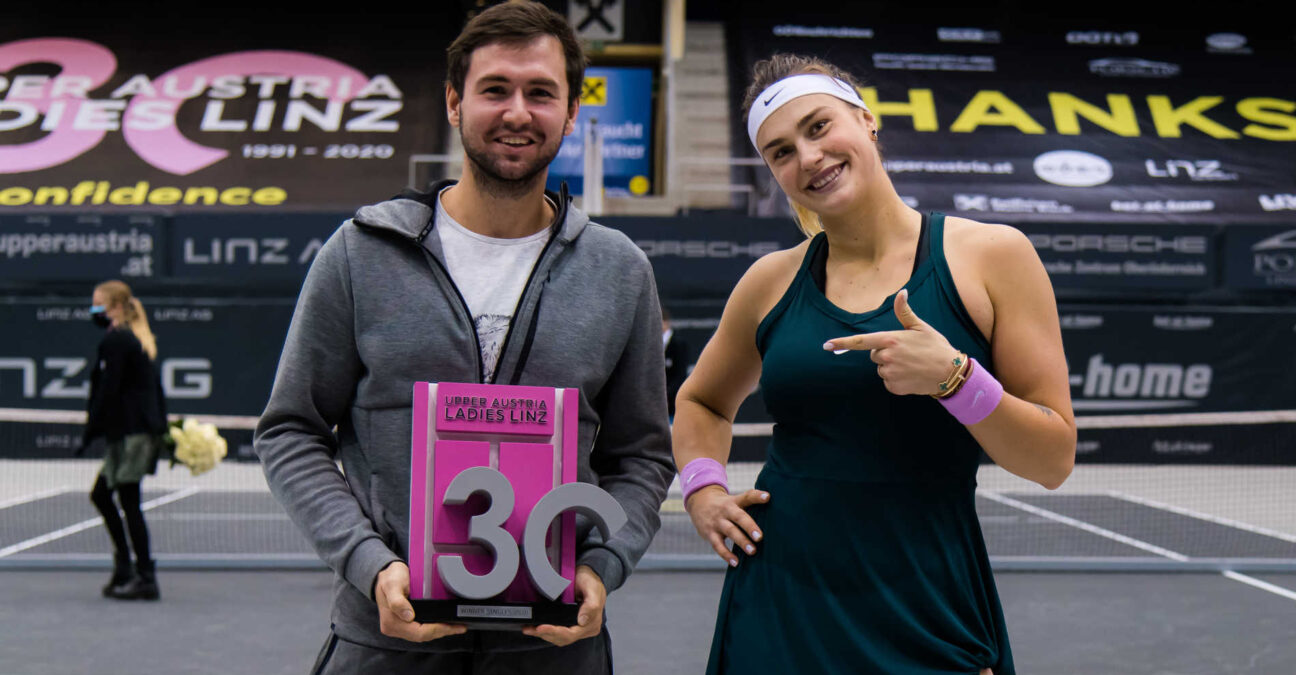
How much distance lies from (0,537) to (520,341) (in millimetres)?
7157

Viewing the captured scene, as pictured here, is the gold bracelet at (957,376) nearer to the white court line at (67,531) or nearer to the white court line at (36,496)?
the white court line at (67,531)

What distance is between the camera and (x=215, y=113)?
47.9 ft

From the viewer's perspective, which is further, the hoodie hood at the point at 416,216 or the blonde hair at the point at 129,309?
the blonde hair at the point at 129,309

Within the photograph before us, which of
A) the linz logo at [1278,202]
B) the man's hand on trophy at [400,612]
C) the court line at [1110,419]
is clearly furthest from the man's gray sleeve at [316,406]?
the linz logo at [1278,202]

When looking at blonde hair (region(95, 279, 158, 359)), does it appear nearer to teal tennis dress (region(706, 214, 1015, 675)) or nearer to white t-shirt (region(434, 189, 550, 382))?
white t-shirt (region(434, 189, 550, 382))

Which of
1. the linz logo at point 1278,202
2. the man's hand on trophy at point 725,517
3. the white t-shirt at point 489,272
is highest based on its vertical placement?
the linz logo at point 1278,202

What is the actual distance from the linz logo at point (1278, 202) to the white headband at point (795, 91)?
44.9 feet

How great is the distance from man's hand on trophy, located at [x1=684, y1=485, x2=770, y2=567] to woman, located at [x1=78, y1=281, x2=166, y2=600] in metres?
4.75

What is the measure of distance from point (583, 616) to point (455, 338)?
0.46 metres

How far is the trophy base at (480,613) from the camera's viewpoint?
1.56 m

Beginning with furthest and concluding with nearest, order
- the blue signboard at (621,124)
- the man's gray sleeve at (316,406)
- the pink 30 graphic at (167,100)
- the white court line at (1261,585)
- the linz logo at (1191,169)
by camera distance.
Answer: the blue signboard at (621,124) → the pink 30 graphic at (167,100) → the linz logo at (1191,169) → the white court line at (1261,585) → the man's gray sleeve at (316,406)

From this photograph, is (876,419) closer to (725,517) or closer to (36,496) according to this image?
(725,517)

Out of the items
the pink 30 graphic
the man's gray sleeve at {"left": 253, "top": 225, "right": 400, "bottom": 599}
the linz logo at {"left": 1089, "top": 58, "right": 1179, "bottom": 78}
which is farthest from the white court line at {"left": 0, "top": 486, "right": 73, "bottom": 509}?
the linz logo at {"left": 1089, "top": 58, "right": 1179, "bottom": 78}

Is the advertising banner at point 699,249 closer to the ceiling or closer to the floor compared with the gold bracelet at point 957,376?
closer to the ceiling
